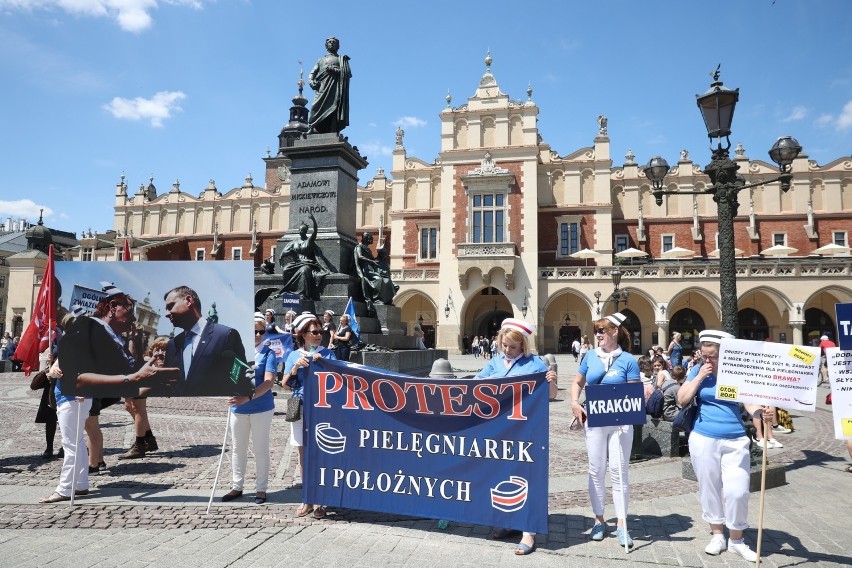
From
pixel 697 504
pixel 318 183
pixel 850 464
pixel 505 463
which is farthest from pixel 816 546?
pixel 318 183

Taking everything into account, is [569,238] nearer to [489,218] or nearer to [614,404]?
[489,218]

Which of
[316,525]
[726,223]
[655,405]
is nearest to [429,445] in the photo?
[316,525]

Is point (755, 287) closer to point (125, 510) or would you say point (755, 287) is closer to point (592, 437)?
point (592, 437)

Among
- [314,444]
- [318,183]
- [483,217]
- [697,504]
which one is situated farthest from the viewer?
[483,217]

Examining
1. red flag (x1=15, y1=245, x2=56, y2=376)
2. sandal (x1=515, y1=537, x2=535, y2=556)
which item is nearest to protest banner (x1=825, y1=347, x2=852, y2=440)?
sandal (x1=515, y1=537, x2=535, y2=556)

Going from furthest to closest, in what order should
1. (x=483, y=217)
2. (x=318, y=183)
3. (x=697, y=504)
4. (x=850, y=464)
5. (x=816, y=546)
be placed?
(x=483, y=217), (x=318, y=183), (x=850, y=464), (x=697, y=504), (x=816, y=546)

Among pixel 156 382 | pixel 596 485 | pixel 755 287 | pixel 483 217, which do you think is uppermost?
pixel 483 217

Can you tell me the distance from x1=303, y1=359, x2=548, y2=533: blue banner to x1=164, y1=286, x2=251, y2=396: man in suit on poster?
70 cm

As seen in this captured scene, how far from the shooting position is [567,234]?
1347 inches

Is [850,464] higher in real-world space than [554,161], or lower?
lower

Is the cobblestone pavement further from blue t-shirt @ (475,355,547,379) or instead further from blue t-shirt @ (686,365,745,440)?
blue t-shirt @ (475,355,547,379)

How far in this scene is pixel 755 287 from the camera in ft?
96.4

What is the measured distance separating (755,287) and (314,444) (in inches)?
1233

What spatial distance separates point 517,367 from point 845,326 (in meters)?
2.48
